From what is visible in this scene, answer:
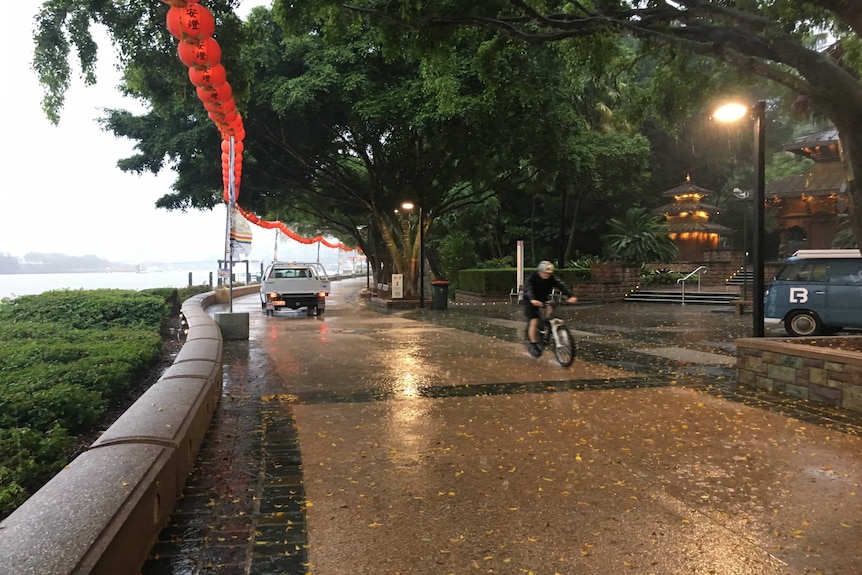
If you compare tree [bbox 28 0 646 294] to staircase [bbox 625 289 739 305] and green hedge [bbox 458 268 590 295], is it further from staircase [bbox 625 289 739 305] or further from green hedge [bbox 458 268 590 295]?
staircase [bbox 625 289 739 305]

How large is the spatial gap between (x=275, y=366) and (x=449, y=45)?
6.26m

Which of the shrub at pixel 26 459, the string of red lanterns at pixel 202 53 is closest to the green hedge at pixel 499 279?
the string of red lanterns at pixel 202 53

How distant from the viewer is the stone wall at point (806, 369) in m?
6.80

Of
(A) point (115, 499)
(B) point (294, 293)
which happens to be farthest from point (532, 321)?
(B) point (294, 293)

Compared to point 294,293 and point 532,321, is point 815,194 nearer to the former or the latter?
point 294,293

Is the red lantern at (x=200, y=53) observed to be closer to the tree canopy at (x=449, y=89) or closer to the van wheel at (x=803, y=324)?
the tree canopy at (x=449, y=89)

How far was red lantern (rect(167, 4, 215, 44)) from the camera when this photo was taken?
852 centimetres

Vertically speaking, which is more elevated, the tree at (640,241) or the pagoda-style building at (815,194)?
the pagoda-style building at (815,194)

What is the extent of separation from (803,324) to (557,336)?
7.19 meters

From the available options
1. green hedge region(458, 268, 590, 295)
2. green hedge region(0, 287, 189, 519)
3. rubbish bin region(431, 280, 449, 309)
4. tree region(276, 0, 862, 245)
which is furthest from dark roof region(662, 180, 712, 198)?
green hedge region(0, 287, 189, 519)

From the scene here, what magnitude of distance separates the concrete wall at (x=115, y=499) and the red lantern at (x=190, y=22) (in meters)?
5.72

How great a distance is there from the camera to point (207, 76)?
1031 cm

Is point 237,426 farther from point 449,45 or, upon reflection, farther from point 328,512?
point 449,45

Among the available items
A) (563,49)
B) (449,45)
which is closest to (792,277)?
(563,49)
